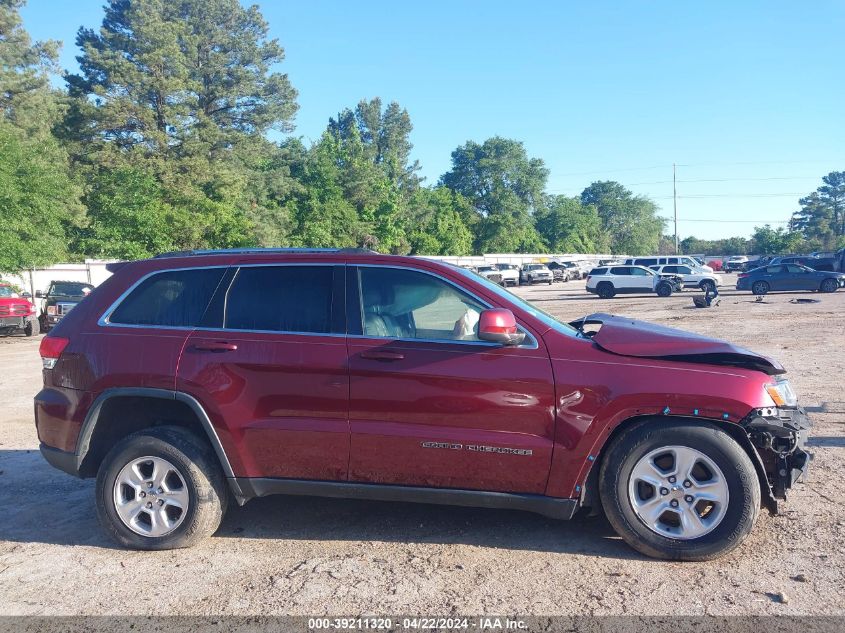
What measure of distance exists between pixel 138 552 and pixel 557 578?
8.63 feet

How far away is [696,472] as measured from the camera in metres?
3.79

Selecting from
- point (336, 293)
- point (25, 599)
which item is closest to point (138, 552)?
point (25, 599)

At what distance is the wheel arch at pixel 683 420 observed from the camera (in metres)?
3.81

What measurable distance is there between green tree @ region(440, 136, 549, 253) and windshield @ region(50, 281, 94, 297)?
246ft

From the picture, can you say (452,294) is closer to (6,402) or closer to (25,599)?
(25,599)

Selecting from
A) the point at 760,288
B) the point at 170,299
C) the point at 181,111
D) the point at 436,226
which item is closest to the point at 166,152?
the point at 181,111

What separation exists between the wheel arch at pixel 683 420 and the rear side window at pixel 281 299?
1838mm

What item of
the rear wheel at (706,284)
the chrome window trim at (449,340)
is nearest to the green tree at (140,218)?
the rear wheel at (706,284)

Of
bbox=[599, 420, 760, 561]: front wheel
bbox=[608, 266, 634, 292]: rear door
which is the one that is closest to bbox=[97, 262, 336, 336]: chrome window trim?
bbox=[599, 420, 760, 561]: front wheel

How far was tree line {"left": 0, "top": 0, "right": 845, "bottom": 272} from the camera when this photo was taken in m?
27.7

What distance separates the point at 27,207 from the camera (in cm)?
2228

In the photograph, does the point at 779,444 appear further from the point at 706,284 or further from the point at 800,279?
the point at 706,284

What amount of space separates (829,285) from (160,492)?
32484 mm

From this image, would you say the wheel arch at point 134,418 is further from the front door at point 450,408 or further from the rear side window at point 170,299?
the front door at point 450,408
